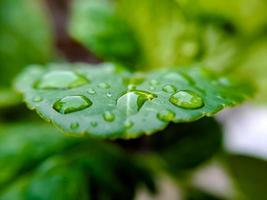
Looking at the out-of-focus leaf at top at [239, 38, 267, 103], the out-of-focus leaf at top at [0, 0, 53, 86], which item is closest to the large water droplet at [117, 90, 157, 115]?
the out-of-focus leaf at top at [239, 38, 267, 103]

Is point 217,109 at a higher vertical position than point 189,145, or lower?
higher

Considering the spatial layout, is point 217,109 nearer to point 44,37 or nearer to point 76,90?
point 76,90

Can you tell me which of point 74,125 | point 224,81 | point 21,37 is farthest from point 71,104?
point 21,37

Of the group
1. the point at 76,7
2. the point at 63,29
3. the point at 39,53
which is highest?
the point at 76,7

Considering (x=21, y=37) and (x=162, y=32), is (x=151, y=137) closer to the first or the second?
(x=162, y=32)

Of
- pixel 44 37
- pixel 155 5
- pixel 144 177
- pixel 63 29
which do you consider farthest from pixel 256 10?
pixel 63 29

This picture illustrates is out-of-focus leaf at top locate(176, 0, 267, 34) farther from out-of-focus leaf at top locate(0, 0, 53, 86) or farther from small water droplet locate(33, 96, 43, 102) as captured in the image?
out-of-focus leaf at top locate(0, 0, 53, 86)
